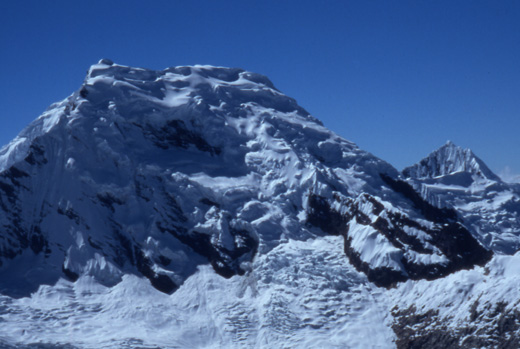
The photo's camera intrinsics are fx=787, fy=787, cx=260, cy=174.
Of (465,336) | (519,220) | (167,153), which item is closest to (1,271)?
(167,153)

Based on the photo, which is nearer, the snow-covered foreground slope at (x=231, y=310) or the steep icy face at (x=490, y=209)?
the snow-covered foreground slope at (x=231, y=310)

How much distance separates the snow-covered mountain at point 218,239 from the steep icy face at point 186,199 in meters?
0.24

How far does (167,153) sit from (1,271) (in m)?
34.5

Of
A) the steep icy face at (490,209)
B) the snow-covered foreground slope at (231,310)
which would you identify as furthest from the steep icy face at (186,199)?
the steep icy face at (490,209)

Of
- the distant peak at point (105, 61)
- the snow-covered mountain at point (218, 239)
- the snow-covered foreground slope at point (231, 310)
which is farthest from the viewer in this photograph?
A: the distant peak at point (105, 61)

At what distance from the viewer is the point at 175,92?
501 ft

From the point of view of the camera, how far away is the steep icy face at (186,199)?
116 metres

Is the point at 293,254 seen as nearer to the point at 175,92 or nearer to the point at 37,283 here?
the point at 37,283

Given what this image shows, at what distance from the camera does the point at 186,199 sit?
12712 cm

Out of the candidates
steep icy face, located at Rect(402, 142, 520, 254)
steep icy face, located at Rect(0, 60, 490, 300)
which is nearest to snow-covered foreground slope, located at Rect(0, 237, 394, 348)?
steep icy face, located at Rect(0, 60, 490, 300)

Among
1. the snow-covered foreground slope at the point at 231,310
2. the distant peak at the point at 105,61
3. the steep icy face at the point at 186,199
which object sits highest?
the distant peak at the point at 105,61

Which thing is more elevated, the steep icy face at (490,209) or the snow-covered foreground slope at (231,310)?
the steep icy face at (490,209)

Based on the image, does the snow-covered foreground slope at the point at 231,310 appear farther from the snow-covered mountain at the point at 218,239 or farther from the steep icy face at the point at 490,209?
the steep icy face at the point at 490,209

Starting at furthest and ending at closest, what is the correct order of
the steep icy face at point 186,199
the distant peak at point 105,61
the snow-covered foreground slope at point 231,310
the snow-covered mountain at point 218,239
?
the distant peak at point 105,61
the steep icy face at point 186,199
the snow-covered mountain at point 218,239
the snow-covered foreground slope at point 231,310
